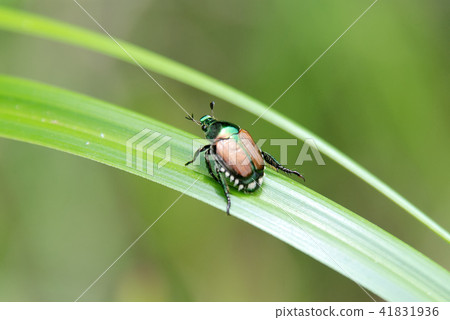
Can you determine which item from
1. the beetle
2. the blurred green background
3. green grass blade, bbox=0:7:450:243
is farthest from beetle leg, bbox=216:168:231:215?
the blurred green background

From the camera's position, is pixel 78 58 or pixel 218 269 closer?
pixel 218 269

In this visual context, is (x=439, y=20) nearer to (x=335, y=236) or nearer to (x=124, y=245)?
(x=335, y=236)

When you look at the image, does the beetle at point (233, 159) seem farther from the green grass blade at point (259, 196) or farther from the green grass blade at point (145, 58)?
the green grass blade at point (145, 58)

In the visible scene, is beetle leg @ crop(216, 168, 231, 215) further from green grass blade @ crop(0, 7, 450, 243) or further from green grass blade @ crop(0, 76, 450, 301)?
green grass blade @ crop(0, 7, 450, 243)

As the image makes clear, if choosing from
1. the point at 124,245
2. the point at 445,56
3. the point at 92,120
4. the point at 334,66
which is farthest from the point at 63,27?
the point at 445,56

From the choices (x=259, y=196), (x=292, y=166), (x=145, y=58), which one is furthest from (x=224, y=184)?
(x=292, y=166)

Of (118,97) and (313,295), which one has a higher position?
(118,97)

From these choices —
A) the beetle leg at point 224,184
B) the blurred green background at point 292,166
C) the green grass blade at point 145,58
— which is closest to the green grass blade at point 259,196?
the beetle leg at point 224,184
